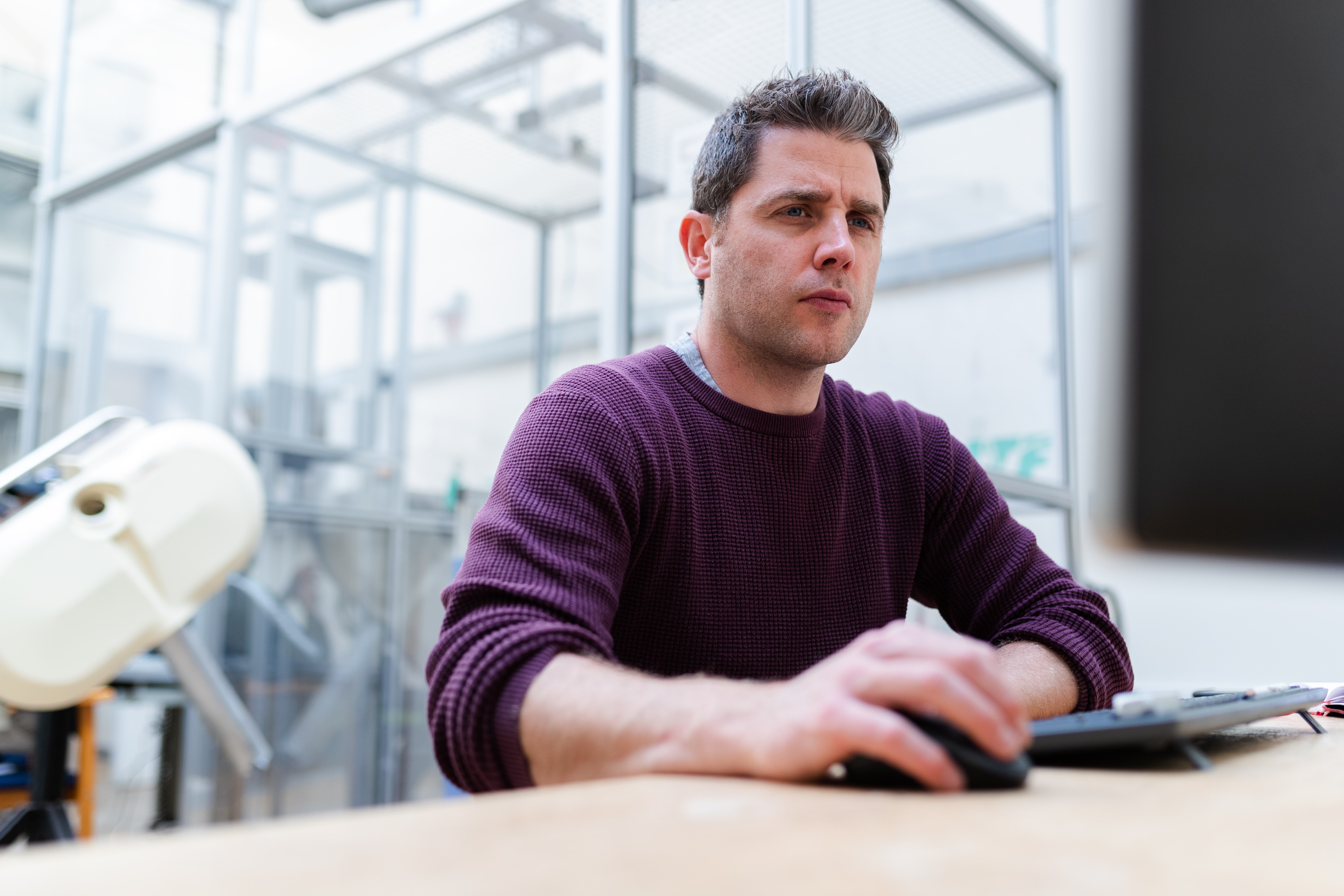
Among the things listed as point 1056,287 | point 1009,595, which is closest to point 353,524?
point 1056,287

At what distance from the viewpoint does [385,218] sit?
10.0 feet

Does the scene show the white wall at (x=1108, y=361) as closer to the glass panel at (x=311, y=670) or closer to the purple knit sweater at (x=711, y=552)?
the purple knit sweater at (x=711, y=552)

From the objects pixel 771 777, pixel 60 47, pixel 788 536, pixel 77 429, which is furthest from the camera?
pixel 60 47

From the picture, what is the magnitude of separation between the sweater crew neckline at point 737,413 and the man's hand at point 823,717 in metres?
0.49

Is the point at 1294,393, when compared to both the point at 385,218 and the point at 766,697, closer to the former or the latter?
the point at 766,697

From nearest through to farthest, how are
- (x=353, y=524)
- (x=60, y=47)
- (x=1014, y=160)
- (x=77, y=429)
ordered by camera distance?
(x=77, y=429)
(x=1014, y=160)
(x=353, y=524)
(x=60, y=47)

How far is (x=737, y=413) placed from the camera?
1.04 m

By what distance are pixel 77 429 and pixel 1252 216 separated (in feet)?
7.06

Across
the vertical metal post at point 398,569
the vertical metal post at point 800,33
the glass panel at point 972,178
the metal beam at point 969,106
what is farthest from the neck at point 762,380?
the vertical metal post at point 398,569

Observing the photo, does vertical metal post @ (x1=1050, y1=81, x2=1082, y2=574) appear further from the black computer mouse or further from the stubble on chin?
the black computer mouse

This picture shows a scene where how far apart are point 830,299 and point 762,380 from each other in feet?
0.39

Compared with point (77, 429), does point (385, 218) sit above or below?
above

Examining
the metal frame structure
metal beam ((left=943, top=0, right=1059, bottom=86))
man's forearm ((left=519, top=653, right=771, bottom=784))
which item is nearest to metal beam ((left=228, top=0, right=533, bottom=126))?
the metal frame structure

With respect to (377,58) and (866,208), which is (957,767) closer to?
(866,208)
